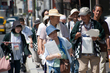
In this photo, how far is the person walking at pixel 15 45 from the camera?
6902 millimetres

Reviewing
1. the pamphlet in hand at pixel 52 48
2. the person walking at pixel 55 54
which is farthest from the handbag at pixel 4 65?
the pamphlet in hand at pixel 52 48

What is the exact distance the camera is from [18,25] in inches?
270

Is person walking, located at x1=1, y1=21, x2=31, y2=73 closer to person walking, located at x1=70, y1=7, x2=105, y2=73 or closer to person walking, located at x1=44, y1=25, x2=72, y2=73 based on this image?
person walking, located at x1=70, y1=7, x2=105, y2=73

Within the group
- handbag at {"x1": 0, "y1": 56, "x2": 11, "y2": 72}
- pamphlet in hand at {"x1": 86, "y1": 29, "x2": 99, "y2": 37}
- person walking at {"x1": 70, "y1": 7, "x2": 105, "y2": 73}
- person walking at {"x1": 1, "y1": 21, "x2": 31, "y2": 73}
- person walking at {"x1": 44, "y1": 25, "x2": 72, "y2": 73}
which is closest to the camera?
person walking at {"x1": 44, "y1": 25, "x2": 72, "y2": 73}

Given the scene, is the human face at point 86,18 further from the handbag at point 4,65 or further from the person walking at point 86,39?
the handbag at point 4,65

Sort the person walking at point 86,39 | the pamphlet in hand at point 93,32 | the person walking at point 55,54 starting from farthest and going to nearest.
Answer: the person walking at point 86,39, the pamphlet in hand at point 93,32, the person walking at point 55,54

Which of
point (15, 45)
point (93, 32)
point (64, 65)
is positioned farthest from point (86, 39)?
point (15, 45)

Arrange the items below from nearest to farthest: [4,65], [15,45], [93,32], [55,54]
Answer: [55,54] → [93,32] → [4,65] → [15,45]

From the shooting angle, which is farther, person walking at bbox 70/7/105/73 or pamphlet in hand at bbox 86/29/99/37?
person walking at bbox 70/7/105/73

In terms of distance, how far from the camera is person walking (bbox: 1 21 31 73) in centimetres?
690

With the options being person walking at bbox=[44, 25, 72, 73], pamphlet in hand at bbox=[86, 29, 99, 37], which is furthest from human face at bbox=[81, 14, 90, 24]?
person walking at bbox=[44, 25, 72, 73]

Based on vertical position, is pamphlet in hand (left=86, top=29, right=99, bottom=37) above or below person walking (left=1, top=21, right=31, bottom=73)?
above

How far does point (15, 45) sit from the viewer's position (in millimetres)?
7008

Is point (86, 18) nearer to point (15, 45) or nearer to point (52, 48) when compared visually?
point (52, 48)
